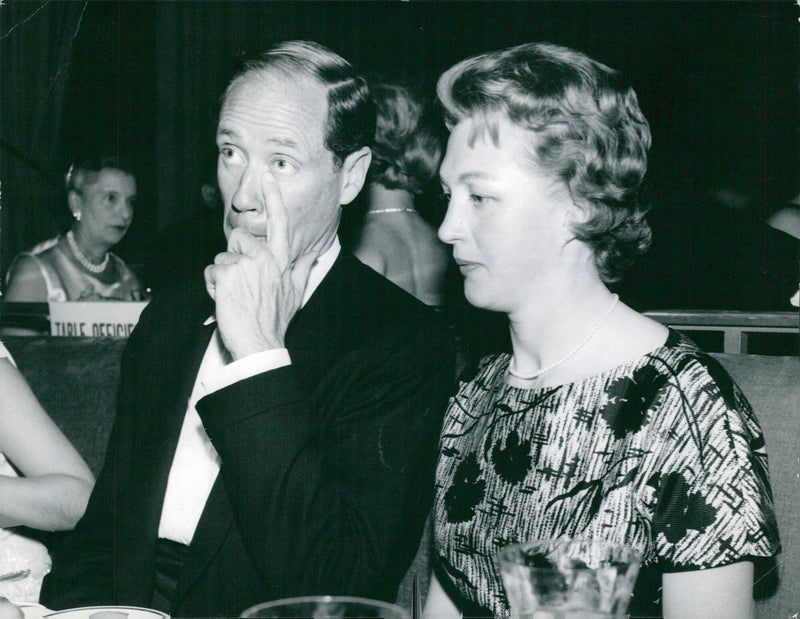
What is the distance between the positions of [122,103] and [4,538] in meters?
5.09

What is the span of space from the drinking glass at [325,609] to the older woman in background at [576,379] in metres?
0.68

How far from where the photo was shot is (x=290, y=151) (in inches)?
57.9

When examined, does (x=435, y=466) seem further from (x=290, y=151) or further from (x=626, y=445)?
(x=290, y=151)

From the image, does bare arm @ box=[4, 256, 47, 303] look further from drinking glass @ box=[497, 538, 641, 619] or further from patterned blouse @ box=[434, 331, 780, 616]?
drinking glass @ box=[497, 538, 641, 619]

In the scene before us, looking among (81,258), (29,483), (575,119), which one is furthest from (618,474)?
(81,258)

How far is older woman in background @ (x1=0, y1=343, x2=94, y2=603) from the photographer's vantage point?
1634mm

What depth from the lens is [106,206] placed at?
4531 mm

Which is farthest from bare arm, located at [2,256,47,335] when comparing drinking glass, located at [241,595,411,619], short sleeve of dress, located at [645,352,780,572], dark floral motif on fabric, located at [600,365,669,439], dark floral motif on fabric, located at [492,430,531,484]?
drinking glass, located at [241,595,411,619]

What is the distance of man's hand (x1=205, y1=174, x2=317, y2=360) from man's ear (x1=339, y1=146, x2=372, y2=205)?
258mm

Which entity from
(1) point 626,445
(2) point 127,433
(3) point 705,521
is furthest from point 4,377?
(3) point 705,521

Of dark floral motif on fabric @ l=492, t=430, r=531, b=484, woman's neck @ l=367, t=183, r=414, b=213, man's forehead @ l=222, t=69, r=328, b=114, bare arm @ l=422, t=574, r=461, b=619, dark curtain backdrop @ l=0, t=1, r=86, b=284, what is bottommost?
bare arm @ l=422, t=574, r=461, b=619

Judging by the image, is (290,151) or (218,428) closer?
(218,428)

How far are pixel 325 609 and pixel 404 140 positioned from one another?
1840 millimetres

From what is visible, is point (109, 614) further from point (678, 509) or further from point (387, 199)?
point (387, 199)
